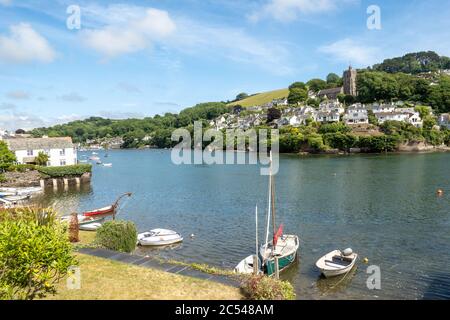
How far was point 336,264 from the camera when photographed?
25.5 meters

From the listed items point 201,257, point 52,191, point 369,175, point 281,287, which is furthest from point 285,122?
point 281,287

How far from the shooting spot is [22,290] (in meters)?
13.7

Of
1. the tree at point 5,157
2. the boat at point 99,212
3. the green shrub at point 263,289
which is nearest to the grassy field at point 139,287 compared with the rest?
the green shrub at point 263,289

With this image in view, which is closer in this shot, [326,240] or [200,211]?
[326,240]

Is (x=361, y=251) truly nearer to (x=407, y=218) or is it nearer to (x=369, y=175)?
(x=407, y=218)

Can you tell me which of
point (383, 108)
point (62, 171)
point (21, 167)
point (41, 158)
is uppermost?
point (383, 108)

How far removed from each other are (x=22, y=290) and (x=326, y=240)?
25815 millimetres

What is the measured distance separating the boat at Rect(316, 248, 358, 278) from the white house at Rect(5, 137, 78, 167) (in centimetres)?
7287

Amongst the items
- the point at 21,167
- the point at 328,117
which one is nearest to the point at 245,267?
the point at 21,167

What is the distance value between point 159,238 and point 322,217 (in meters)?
18.8

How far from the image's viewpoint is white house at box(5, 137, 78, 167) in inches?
3250

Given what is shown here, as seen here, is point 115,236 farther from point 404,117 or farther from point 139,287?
point 404,117

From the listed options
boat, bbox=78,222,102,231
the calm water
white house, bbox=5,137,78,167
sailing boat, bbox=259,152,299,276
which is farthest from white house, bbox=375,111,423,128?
boat, bbox=78,222,102,231

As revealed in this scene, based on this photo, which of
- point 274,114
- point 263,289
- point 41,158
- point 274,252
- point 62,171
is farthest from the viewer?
point 274,114
